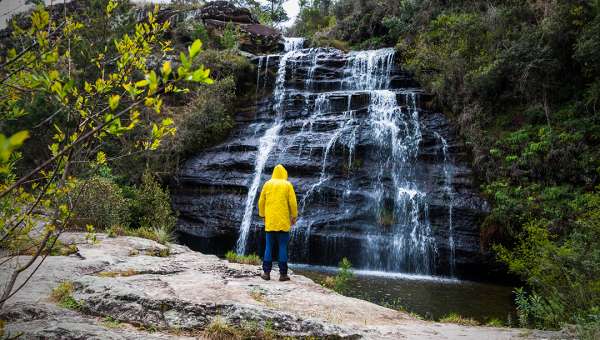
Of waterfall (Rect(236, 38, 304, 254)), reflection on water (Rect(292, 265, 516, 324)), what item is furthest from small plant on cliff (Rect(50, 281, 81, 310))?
waterfall (Rect(236, 38, 304, 254))

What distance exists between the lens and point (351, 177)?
1395 cm

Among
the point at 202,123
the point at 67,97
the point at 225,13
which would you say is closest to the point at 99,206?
the point at 202,123

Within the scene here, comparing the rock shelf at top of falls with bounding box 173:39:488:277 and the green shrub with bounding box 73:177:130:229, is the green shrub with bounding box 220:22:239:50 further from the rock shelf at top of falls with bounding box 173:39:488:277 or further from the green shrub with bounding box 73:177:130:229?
the green shrub with bounding box 73:177:130:229

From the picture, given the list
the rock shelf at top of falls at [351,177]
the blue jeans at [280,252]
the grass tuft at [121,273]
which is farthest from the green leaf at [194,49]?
the rock shelf at top of falls at [351,177]

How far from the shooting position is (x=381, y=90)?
669 inches

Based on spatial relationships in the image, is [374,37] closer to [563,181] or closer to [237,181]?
[237,181]

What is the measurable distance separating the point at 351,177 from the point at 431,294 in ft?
17.8

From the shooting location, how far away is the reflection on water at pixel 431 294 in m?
8.02

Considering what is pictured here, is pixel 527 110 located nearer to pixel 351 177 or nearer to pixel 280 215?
pixel 351 177

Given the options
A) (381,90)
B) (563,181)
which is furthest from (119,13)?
(563,181)

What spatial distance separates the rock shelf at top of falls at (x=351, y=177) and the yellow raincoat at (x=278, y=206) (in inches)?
250

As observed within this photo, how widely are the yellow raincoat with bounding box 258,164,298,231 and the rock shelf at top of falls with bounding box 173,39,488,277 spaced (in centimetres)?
634

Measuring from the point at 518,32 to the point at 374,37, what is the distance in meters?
10.5

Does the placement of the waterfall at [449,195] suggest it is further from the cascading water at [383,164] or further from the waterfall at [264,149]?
the waterfall at [264,149]
